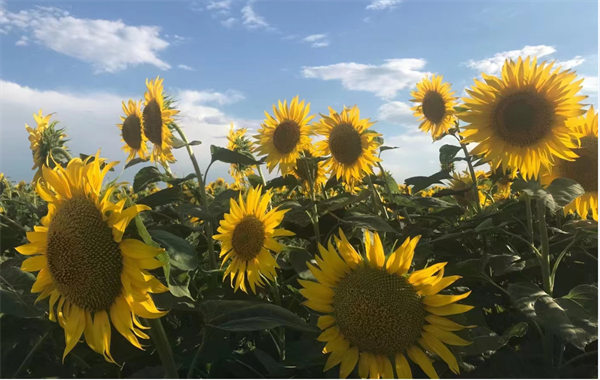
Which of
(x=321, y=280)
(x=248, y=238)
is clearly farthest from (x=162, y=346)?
(x=248, y=238)

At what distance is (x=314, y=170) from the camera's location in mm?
3793

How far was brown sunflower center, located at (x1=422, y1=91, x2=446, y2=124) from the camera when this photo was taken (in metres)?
5.15

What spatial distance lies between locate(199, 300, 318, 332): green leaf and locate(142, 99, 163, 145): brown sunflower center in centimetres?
216

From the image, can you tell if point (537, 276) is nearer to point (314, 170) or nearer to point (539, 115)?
point (539, 115)

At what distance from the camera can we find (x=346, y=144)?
12.7ft

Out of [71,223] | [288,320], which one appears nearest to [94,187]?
[71,223]

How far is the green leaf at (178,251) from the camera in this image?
1.47 metres

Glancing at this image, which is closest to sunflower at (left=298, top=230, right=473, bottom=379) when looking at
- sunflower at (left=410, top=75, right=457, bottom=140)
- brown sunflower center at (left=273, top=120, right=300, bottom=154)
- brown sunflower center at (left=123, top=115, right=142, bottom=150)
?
brown sunflower center at (left=273, top=120, right=300, bottom=154)

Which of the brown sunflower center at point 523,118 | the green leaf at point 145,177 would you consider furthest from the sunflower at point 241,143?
the brown sunflower center at point 523,118

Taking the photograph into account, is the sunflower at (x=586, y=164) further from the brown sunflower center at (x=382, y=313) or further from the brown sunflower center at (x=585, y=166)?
the brown sunflower center at (x=382, y=313)

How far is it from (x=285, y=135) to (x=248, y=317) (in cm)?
265

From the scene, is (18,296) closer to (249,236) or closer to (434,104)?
(249,236)

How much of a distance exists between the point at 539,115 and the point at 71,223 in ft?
7.91

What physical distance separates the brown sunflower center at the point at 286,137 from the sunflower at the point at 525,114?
5.46 ft
